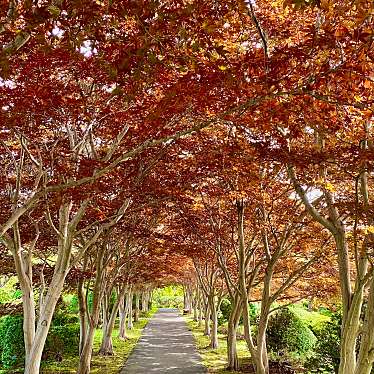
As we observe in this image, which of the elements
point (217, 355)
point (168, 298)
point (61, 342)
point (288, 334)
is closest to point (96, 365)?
point (61, 342)

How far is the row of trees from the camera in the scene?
3.96 meters

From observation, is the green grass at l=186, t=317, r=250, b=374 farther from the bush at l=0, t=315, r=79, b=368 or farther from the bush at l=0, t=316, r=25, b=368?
the bush at l=0, t=316, r=25, b=368

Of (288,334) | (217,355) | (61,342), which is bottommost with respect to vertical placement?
(217,355)

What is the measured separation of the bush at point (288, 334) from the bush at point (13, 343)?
7841 mm

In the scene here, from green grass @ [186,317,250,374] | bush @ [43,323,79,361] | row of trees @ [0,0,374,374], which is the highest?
row of trees @ [0,0,374,374]

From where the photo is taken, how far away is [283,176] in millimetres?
9695

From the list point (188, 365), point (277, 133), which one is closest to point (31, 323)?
point (277, 133)

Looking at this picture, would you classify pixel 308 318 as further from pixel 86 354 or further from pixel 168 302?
pixel 168 302

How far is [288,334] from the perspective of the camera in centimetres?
1448

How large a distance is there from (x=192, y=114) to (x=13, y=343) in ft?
34.9

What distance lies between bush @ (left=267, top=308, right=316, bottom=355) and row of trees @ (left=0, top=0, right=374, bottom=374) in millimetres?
4851

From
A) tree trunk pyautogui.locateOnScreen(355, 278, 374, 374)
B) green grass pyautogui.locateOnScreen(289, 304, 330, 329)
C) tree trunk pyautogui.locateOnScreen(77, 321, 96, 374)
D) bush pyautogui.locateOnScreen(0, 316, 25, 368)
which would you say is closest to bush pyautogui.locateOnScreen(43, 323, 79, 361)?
bush pyautogui.locateOnScreen(0, 316, 25, 368)

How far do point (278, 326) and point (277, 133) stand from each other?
9.89 metres

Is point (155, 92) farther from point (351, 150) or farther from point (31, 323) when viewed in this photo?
point (31, 323)
